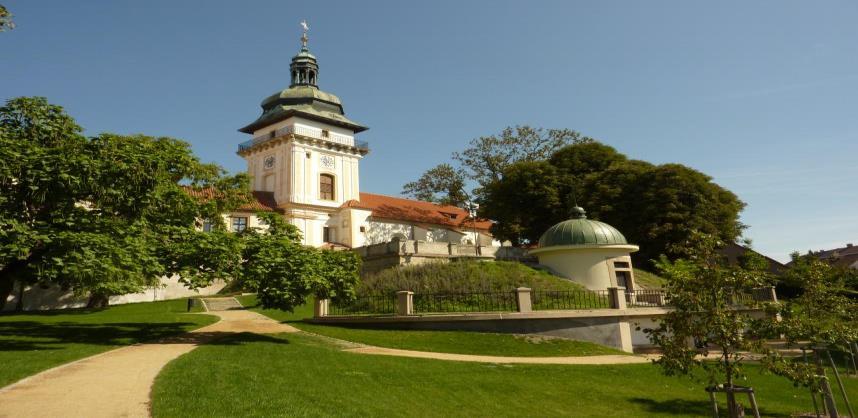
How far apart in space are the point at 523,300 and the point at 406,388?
888 cm

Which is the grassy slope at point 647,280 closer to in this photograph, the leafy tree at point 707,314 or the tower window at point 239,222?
the leafy tree at point 707,314

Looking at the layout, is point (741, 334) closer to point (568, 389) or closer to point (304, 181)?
point (568, 389)

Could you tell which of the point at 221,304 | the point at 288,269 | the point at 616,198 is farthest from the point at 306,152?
the point at 288,269

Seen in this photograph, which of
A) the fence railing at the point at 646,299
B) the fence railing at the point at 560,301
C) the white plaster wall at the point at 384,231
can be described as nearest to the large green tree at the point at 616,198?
the white plaster wall at the point at 384,231

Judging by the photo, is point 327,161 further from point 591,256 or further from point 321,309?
point 591,256

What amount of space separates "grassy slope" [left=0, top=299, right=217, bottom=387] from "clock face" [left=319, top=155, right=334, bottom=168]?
2737 cm

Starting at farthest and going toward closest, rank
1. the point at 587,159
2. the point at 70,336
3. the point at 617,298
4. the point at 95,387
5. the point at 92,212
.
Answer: the point at 587,159, the point at 617,298, the point at 70,336, the point at 92,212, the point at 95,387

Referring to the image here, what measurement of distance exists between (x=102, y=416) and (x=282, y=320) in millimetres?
16938

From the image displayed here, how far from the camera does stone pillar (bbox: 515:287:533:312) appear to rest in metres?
18.9

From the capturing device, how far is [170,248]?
614 inches

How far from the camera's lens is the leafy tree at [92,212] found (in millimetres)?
13000

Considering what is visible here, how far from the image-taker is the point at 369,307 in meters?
22.5

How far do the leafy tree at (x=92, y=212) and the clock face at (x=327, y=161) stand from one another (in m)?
35.5

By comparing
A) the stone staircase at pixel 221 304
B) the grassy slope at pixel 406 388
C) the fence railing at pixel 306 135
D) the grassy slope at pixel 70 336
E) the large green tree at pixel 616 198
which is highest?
the fence railing at pixel 306 135
